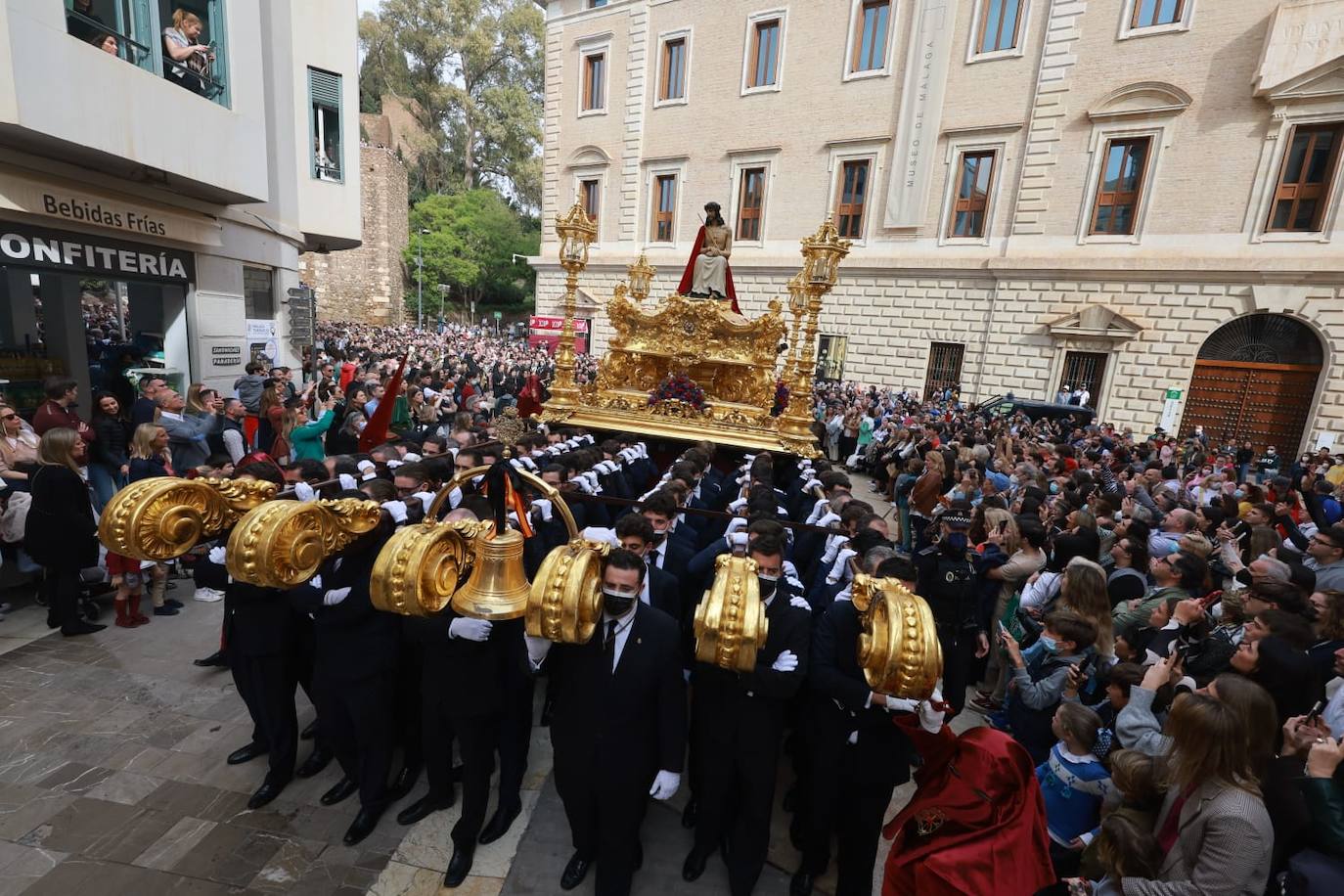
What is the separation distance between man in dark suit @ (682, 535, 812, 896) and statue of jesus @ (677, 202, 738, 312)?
25.3 feet

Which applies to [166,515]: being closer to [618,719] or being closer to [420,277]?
[618,719]

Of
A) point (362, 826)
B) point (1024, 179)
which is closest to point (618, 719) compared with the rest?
point (362, 826)

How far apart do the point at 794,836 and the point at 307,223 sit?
14907 mm

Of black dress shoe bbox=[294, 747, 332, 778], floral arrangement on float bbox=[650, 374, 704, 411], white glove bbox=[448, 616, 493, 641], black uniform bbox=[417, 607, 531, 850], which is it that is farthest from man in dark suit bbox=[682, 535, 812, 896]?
floral arrangement on float bbox=[650, 374, 704, 411]

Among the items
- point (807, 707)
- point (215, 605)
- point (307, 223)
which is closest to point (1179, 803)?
point (807, 707)

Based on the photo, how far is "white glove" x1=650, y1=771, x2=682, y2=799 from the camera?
112 inches

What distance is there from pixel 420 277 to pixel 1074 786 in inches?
1613

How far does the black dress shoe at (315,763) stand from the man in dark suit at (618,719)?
1.97 metres

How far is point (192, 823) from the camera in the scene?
3.41 m

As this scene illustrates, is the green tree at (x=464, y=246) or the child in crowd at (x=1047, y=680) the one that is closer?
the child in crowd at (x=1047, y=680)

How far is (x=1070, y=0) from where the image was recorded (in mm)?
17547

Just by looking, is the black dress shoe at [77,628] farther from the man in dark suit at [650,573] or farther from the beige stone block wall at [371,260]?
the beige stone block wall at [371,260]

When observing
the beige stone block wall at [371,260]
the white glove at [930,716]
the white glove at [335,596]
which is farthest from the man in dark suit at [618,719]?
the beige stone block wall at [371,260]

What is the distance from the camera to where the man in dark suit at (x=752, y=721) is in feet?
9.82
